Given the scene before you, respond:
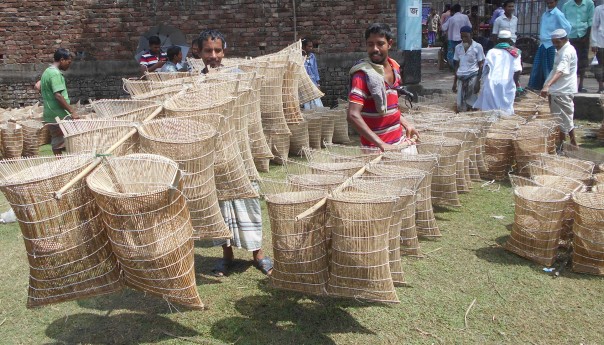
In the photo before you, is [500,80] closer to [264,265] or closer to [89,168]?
[264,265]

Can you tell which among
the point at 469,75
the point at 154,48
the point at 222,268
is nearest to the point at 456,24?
the point at 469,75

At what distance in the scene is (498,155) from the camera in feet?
22.0

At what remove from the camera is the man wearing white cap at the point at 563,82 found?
7.29 m

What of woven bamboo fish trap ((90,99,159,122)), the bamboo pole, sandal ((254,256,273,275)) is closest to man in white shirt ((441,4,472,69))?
the bamboo pole

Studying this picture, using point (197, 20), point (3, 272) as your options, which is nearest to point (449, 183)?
point (3, 272)

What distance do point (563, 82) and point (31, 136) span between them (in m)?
7.94

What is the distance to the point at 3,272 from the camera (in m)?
4.54

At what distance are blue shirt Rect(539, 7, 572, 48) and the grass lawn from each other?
22.5 ft

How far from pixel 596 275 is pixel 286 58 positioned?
4.25 meters

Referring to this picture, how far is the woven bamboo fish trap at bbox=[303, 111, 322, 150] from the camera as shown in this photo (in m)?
8.48

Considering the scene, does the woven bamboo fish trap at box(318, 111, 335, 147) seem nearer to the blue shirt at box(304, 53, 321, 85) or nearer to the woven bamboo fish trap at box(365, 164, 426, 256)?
the blue shirt at box(304, 53, 321, 85)

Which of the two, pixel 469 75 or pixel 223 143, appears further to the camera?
pixel 469 75

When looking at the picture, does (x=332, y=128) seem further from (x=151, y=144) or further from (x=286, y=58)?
(x=151, y=144)

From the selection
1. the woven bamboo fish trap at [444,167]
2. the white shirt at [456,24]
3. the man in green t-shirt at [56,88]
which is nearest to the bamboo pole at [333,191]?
the woven bamboo fish trap at [444,167]
